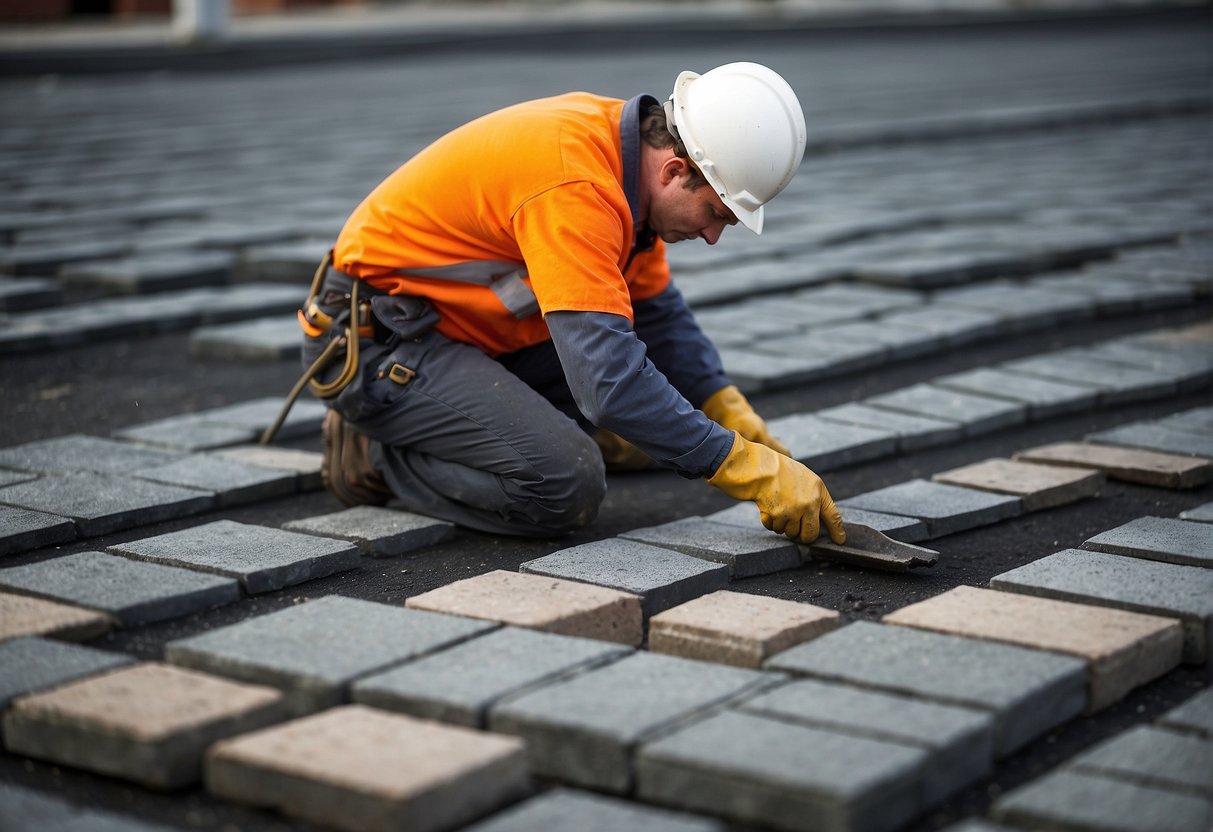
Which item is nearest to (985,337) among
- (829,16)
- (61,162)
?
(61,162)

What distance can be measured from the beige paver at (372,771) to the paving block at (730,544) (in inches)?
41.1

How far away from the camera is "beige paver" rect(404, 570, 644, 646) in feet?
9.29

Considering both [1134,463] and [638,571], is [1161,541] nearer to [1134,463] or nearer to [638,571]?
[1134,463]

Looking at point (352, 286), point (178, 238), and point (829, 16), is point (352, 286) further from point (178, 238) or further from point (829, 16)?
point (829, 16)

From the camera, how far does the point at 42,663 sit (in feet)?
8.52

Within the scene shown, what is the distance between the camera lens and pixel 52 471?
12.9 feet

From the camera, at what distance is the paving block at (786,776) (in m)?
2.11

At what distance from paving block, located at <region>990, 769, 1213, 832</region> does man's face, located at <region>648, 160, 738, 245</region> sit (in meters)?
1.56

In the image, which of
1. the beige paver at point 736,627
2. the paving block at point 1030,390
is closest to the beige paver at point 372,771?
the beige paver at point 736,627

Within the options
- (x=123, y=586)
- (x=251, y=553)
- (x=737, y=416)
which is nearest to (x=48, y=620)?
(x=123, y=586)

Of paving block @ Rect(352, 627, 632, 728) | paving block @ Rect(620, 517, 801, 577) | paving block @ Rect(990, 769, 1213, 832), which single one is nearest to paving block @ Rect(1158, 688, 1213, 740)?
paving block @ Rect(990, 769, 1213, 832)

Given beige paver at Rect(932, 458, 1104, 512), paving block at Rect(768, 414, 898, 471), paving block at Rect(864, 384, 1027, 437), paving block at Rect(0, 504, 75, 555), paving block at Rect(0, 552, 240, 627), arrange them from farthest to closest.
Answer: paving block at Rect(864, 384, 1027, 437) < paving block at Rect(768, 414, 898, 471) < beige paver at Rect(932, 458, 1104, 512) < paving block at Rect(0, 504, 75, 555) < paving block at Rect(0, 552, 240, 627)

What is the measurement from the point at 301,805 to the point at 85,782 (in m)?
0.40

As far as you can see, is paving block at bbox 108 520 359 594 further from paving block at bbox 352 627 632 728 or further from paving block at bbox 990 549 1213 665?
paving block at bbox 990 549 1213 665
